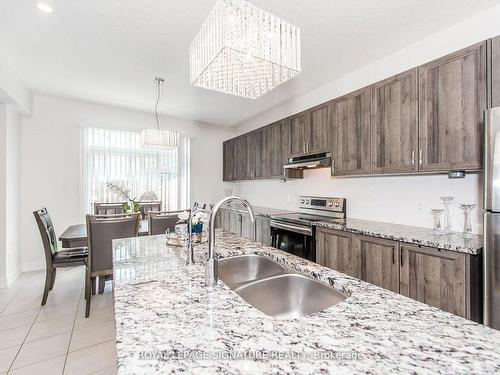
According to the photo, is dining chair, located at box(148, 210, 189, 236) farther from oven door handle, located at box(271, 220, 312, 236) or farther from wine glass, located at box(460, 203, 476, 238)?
wine glass, located at box(460, 203, 476, 238)

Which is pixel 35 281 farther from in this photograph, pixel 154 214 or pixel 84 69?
pixel 84 69

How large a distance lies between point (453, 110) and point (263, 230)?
8.39ft

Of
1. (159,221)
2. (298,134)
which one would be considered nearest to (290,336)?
(159,221)

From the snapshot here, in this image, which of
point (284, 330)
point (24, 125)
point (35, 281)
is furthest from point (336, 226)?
point (24, 125)

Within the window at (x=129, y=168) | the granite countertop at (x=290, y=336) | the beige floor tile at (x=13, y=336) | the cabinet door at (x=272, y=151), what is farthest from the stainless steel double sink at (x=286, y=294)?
the window at (x=129, y=168)

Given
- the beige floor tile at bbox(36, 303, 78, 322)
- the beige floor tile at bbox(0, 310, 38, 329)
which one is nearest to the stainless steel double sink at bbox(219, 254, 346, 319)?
the beige floor tile at bbox(36, 303, 78, 322)

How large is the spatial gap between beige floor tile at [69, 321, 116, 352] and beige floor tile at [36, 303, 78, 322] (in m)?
0.44

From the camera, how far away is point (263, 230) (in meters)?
3.74

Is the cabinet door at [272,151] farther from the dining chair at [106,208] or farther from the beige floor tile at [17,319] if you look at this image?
the beige floor tile at [17,319]

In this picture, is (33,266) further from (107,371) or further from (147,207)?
(107,371)

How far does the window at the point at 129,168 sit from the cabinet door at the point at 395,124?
300 cm

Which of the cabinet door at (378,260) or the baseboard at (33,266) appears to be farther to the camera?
the baseboard at (33,266)

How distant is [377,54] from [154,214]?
3060 millimetres

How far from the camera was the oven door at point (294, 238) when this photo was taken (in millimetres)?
2904
